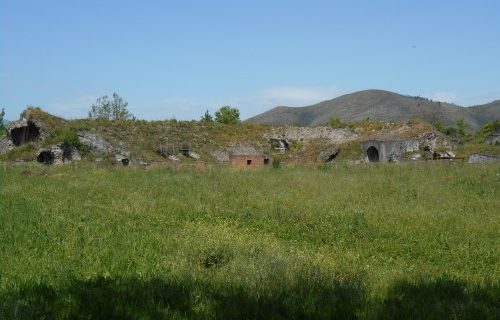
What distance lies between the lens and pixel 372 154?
36750mm

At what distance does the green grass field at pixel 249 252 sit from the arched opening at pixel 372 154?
2203 centimetres

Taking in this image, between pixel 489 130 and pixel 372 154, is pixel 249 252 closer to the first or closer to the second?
pixel 372 154

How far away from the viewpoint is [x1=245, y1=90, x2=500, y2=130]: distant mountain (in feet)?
415

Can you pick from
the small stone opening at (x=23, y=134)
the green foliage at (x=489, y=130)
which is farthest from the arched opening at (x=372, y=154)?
the small stone opening at (x=23, y=134)

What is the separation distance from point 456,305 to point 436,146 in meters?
34.3

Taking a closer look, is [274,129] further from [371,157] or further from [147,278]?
[147,278]

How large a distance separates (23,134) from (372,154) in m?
26.3

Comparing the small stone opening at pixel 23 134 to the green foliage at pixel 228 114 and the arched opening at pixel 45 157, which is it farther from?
the green foliage at pixel 228 114

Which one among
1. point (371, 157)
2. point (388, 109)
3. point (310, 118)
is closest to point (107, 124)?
point (371, 157)

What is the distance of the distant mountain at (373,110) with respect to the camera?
127 m

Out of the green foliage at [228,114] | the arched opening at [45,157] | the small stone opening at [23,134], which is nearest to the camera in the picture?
the arched opening at [45,157]

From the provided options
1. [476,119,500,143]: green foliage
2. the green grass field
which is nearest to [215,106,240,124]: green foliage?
[476,119,500,143]: green foliage

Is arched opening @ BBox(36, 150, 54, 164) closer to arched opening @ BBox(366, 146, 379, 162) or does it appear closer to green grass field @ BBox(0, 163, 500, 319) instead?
green grass field @ BBox(0, 163, 500, 319)

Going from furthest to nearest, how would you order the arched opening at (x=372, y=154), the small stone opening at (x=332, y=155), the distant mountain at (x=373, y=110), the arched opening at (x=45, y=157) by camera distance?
the distant mountain at (x=373, y=110)
the small stone opening at (x=332, y=155)
the arched opening at (x=372, y=154)
the arched opening at (x=45, y=157)
